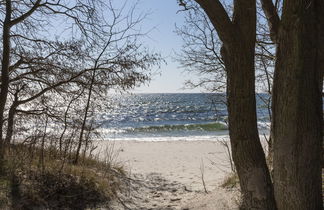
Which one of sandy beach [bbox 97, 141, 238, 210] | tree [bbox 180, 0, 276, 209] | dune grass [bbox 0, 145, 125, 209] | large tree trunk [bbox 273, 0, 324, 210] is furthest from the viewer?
sandy beach [bbox 97, 141, 238, 210]

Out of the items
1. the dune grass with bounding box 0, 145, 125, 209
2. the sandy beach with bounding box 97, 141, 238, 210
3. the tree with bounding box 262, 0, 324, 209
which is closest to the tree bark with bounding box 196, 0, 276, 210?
the tree with bounding box 262, 0, 324, 209

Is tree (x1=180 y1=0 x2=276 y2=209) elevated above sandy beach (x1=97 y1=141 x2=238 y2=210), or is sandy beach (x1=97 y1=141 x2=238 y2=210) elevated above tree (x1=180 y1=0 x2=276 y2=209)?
tree (x1=180 y1=0 x2=276 y2=209)

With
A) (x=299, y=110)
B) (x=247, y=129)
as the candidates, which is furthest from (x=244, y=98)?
(x=299, y=110)

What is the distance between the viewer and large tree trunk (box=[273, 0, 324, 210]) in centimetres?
260

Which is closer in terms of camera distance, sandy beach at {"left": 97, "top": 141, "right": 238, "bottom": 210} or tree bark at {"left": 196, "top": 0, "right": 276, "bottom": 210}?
tree bark at {"left": 196, "top": 0, "right": 276, "bottom": 210}

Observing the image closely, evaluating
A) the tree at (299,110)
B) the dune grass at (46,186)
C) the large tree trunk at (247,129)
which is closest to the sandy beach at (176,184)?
the dune grass at (46,186)

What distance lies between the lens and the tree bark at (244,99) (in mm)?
2902

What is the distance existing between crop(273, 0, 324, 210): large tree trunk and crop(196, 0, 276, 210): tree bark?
27 centimetres

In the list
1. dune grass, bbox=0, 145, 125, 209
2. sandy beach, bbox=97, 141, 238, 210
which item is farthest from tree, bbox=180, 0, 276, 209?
dune grass, bbox=0, 145, 125, 209

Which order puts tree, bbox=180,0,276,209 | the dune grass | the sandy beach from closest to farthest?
tree, bbox=180,0,276,209
the dune grass
the sandy beach

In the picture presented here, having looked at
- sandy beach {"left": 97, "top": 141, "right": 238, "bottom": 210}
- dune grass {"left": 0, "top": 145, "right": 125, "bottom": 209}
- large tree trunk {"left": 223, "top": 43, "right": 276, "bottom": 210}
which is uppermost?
large tree trunk {"left": 223, "top": 43, "right": 276, "bottom": 210}

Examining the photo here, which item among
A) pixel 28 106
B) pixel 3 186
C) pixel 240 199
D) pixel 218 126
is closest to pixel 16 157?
pixel 3 186

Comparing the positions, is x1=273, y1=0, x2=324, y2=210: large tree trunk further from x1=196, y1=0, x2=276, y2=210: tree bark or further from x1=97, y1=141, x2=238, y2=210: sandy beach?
x1=97, y1=141, x2=238, y2=210: sandy beach

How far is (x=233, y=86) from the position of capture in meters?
2.96
